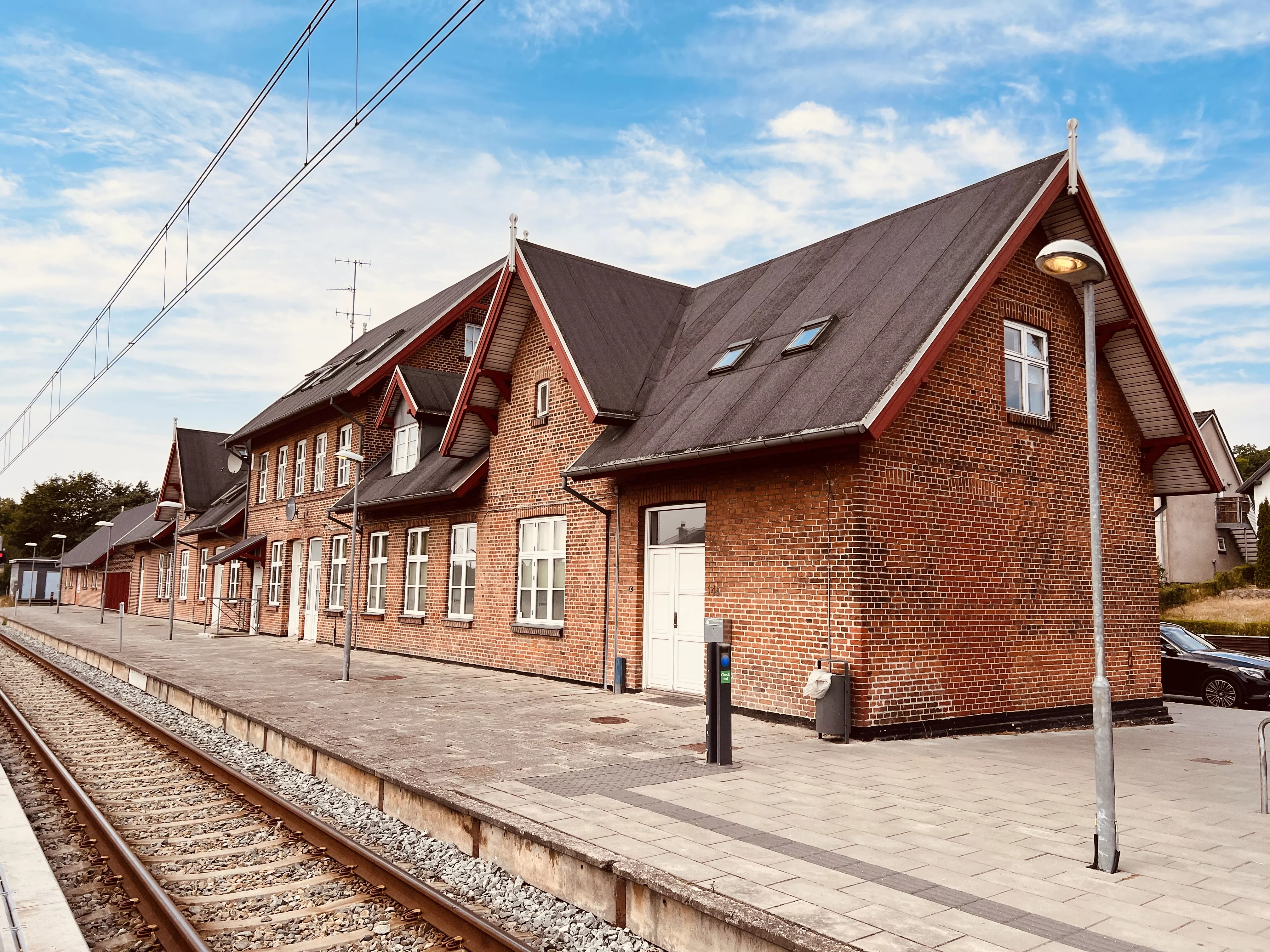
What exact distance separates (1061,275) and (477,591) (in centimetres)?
1317

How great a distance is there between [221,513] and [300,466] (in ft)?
28.0

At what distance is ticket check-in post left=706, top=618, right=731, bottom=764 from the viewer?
8.48m

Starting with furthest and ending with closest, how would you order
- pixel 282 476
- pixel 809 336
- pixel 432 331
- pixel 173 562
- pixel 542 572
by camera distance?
pixel 173 562 → pixel 282 476 → pixel 432 331 → pixel 542 572 → pixel 809 336

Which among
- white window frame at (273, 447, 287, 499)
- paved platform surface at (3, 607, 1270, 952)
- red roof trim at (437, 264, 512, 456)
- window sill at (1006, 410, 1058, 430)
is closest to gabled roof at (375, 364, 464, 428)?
red roof trim at (437, 264, 512, 456)

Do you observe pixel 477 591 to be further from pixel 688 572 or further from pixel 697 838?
pixel 697 838

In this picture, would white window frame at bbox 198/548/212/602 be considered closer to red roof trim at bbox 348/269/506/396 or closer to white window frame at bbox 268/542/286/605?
white window frame at bbox 268/542/286/605

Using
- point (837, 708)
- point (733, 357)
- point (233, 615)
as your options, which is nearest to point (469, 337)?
point (233, 615)

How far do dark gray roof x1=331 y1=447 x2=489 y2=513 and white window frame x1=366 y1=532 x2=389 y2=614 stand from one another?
98 cm

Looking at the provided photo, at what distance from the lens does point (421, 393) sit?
822 inches

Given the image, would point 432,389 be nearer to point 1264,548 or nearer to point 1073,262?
point 1073,262

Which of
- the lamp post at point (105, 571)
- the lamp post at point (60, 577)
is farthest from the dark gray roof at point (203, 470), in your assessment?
the lamp post at point (60, 577)

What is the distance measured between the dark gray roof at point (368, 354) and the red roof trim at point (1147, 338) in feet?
38.6

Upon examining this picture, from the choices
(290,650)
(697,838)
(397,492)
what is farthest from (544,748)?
(290,650)

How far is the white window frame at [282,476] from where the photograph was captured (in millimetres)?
28031
